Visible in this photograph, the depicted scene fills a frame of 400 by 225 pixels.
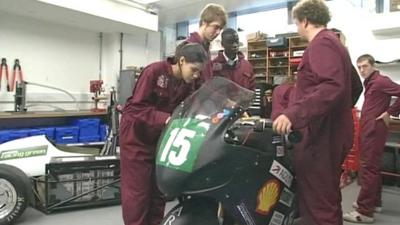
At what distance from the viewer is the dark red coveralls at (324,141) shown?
5.46 feet

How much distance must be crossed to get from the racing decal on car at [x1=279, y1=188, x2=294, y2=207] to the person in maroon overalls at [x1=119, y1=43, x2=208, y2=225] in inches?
28.5

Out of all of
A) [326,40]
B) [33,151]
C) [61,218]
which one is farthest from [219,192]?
[33,151]

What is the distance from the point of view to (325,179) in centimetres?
172

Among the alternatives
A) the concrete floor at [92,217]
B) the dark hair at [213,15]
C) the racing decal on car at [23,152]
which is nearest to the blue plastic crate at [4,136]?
the racing decal on car at [23,152]

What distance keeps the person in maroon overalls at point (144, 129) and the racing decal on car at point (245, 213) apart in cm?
70

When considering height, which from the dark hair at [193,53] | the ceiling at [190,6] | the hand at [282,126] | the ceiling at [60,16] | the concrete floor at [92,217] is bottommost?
the concrete floor at [92,217]

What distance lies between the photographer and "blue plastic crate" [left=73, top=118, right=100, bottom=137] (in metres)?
6.55

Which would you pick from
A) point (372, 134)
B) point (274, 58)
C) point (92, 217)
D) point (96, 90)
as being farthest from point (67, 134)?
point (372, 134)

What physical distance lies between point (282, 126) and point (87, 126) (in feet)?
18.6

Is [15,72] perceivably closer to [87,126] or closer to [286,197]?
[87,126]

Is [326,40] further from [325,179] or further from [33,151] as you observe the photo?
[33,151]

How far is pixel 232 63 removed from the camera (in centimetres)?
342

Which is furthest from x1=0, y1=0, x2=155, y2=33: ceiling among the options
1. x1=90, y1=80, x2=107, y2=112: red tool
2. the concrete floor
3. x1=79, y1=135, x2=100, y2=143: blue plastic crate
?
the concrete floor

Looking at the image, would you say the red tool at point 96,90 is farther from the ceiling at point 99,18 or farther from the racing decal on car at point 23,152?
the racing decal on car at point 23,152
